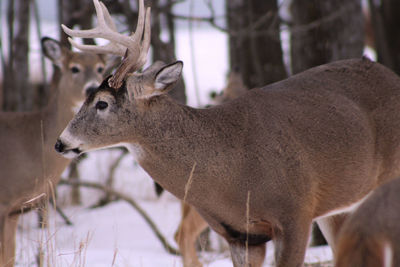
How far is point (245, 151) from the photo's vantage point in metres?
4.72

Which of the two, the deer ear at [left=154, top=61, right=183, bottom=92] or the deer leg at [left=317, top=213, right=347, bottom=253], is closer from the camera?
the deer ear at [left=154, top=61, right=183, bottom=92]

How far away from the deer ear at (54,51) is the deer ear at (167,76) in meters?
3.70

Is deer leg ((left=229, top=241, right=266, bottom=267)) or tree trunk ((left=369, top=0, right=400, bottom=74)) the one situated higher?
tree trunk ((left=369, top=0, right=400, bottom=74))

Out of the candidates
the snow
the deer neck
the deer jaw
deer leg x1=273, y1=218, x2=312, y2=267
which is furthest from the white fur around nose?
the deer neck

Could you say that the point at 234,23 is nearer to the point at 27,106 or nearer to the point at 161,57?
the point at 161,57

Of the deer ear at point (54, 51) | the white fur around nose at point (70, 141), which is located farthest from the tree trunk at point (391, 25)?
the white fur around nose at point (70, 141)

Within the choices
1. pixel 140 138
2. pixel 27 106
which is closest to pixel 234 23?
pixel 27 106

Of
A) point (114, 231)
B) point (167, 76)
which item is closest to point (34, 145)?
point (114, 231)

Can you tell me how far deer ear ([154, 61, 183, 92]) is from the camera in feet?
15.4

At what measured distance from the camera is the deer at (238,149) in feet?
15.1

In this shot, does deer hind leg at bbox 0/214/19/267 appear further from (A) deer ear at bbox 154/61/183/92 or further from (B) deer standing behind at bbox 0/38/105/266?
(A) deer ear at bbox 154/61/183/92

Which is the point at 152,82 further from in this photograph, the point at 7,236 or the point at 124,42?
the point at 7,236

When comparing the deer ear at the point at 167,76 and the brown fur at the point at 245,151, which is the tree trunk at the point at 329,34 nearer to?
the brown fur at the point at 245,151

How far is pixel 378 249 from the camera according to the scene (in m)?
2.73
